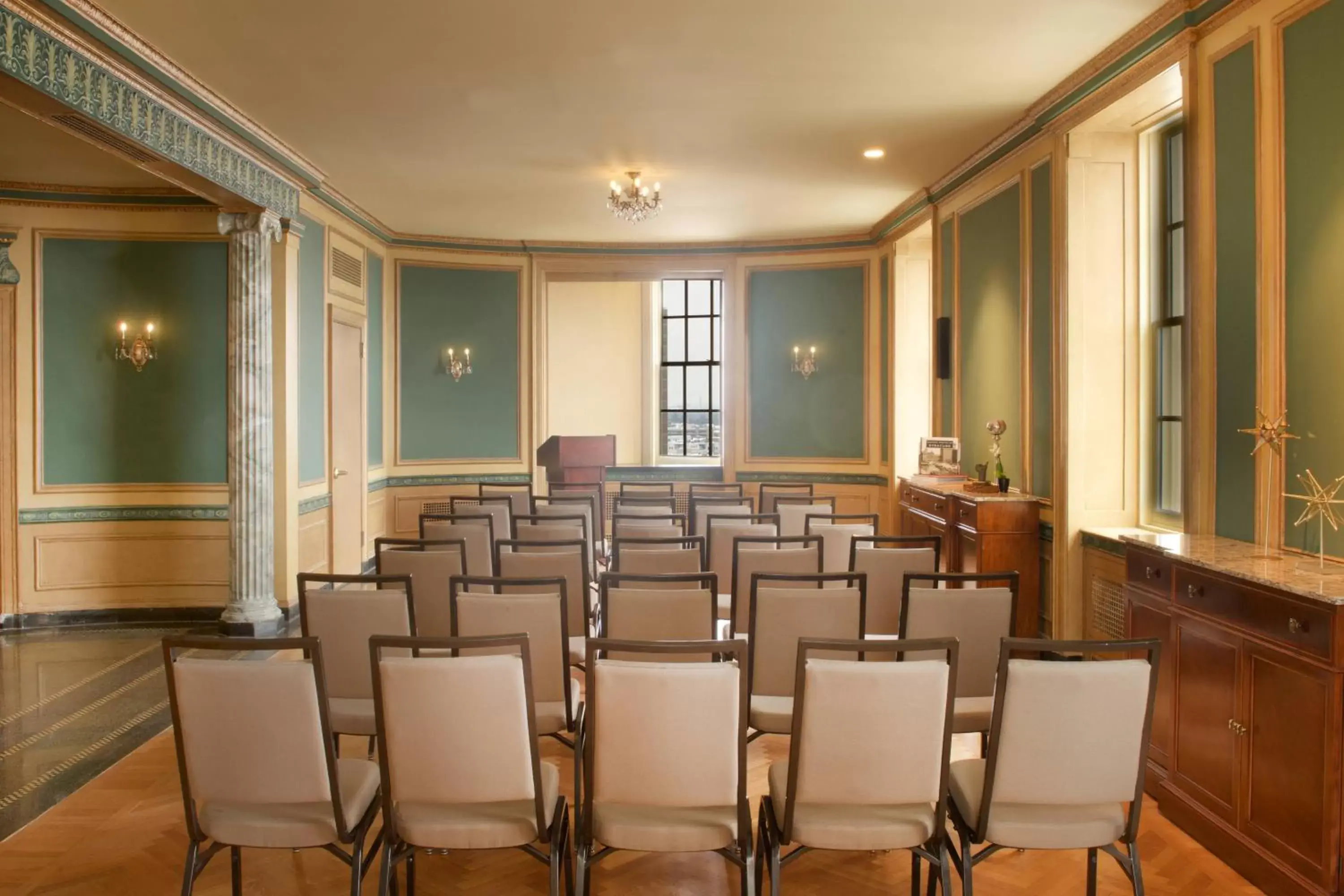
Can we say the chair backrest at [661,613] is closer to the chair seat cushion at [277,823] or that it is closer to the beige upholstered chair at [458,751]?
the beige upholstered chair at [458,751]

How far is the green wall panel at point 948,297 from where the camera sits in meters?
7.18

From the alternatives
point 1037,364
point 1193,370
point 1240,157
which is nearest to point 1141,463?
point 1037,364

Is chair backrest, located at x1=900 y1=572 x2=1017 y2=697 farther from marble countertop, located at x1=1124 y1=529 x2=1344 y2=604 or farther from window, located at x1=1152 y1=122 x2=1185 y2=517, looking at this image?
window, located at x1=1152 y1=122 x2=1185 y2=517

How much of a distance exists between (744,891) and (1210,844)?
1.84 m

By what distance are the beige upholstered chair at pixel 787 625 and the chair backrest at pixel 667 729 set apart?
87 cm

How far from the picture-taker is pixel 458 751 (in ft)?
7.45

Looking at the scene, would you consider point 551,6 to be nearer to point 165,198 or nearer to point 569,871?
point 569,871

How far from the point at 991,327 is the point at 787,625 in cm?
404

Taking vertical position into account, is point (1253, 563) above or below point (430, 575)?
above

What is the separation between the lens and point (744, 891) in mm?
2271

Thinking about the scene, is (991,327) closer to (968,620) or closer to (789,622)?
(968,620)

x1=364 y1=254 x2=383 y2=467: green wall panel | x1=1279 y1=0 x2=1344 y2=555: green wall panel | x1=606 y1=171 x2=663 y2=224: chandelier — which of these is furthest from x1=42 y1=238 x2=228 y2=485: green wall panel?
x1=1279 y1=0 x2=1344 y2=555: green wall panel

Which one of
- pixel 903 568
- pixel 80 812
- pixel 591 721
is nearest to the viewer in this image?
pixel 591 721

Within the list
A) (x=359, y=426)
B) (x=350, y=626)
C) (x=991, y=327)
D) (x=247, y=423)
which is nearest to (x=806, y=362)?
(x=991, y=327)
